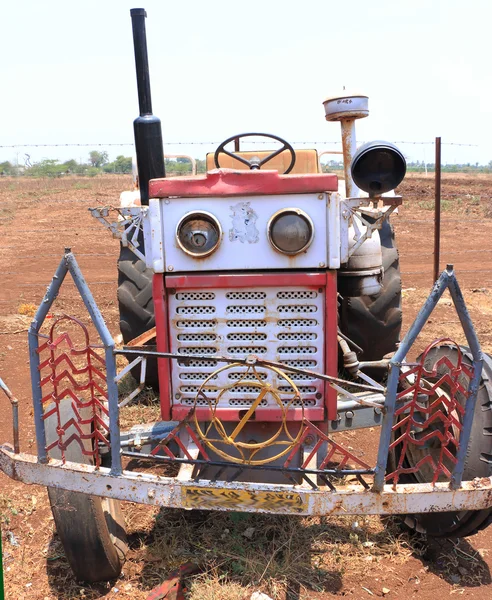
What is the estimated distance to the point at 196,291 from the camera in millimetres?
2857

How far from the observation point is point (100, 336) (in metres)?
2.46

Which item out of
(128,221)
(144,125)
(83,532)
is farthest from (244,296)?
(144,125)

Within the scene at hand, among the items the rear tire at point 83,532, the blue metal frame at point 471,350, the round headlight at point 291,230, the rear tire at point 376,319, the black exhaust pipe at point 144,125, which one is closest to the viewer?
the blue metal frame at point 471,350

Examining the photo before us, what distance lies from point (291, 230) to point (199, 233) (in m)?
0.39

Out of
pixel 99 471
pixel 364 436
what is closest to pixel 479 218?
pixel 364 436

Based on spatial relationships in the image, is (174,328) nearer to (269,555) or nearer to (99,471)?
(99,471)

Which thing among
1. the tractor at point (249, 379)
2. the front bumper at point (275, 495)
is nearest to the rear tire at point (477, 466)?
the tractor at point (249, 379)

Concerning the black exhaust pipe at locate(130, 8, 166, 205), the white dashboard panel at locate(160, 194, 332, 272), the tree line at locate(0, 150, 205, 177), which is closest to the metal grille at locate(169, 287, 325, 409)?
the white dashboard panel at locate(160, 194, 332, 272)

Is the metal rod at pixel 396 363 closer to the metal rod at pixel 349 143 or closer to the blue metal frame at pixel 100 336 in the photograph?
the blue metal frame at pixel 100 336

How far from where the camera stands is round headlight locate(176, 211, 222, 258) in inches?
107

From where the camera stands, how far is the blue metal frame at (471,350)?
2367mm

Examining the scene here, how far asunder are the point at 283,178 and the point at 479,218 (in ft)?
51.8

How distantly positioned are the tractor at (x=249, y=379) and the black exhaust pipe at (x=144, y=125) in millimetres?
1022

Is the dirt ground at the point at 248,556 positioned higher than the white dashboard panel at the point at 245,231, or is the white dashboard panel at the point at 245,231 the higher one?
the white dashboard panel at the point at 245,231
